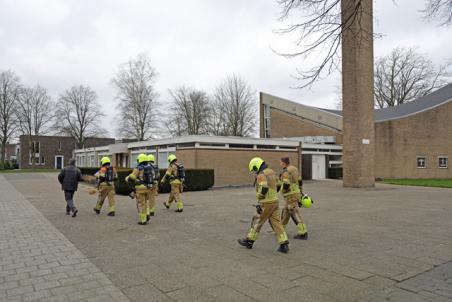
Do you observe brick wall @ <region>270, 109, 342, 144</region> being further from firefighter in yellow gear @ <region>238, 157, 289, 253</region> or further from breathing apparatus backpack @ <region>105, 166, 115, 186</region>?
firefighter in yellow gear @ <region>238, 157, 289, 253</region>

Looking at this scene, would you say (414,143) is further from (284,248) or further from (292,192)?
(284,248)

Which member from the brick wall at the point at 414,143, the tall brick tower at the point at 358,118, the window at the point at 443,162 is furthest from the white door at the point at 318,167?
the window at the point at 443,162

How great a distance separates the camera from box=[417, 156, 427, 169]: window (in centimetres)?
3222

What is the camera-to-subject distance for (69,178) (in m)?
10.4

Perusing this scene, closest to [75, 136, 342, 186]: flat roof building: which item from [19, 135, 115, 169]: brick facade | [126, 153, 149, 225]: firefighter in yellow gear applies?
[126, 153, 149, 225]: firefighter in yellow gear

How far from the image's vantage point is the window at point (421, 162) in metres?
32.2

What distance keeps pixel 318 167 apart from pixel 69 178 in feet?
77.6

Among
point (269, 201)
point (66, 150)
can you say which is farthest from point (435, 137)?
point (66, 150)

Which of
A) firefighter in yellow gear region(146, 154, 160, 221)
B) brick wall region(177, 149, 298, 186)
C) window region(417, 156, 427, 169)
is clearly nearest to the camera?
firefighter in yellow gear region(146, 154, 160, 221)

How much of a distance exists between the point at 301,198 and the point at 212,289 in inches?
144

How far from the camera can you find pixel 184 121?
4612 centimetres

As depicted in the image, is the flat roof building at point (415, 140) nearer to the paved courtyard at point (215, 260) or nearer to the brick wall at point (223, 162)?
the brick wall at point (223, 162)

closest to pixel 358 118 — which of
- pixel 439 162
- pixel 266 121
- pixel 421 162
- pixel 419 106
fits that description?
pixel 421 162

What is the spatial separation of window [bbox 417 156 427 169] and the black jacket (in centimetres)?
3107
